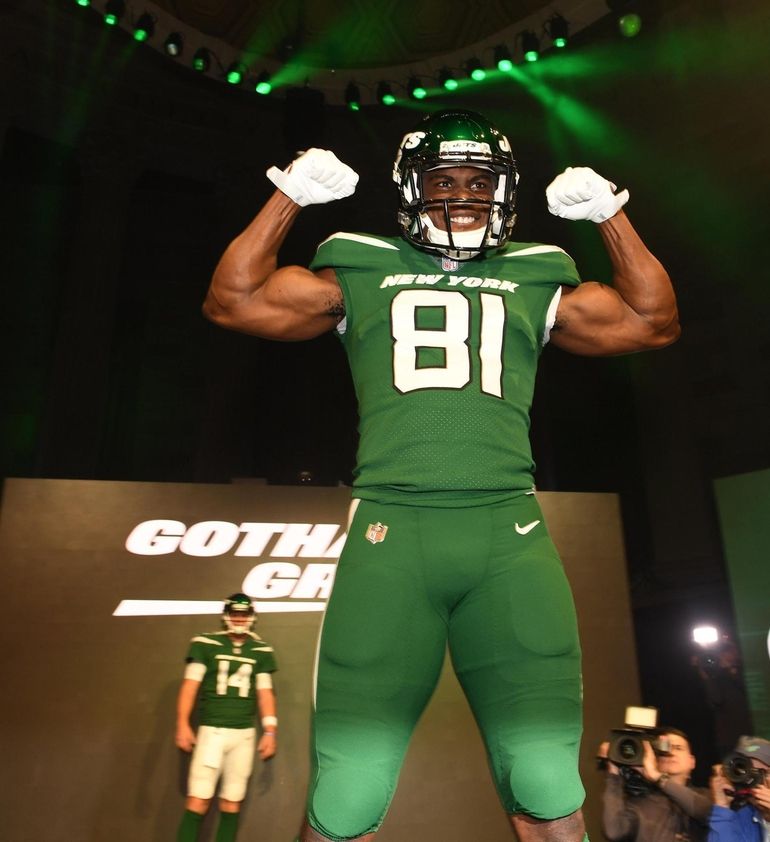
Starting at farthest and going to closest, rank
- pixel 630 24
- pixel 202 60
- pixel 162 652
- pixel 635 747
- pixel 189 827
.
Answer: pixel 202 60 < pixel 630 24 < pixel 162 652 < pixel 189 827 < pixel 635 747

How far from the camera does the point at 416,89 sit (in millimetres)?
9398

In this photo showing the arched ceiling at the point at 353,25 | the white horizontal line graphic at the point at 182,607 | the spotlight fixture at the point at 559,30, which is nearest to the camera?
the white horizontal line graphic at the point at 182,607

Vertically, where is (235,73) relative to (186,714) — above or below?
above

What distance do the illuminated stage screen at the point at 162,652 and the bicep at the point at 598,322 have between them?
404 centimetres

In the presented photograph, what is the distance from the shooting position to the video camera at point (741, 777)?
314cm

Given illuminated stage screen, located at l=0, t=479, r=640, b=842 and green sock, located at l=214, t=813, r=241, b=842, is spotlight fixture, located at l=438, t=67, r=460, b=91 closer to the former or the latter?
illuminated stage screen, located at l=0, t=479, r=640, b=842

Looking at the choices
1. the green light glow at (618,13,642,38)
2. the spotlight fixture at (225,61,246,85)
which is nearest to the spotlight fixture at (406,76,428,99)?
the spotlight fixture at (225,61,246,85)

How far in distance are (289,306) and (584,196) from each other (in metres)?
0.75

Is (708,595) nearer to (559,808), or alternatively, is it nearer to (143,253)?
(559,808)

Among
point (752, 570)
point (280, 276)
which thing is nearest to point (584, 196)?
point (280, 276)

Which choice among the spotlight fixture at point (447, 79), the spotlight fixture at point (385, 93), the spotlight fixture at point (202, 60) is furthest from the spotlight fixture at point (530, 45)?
the spotlight fixture at point (202, 60)

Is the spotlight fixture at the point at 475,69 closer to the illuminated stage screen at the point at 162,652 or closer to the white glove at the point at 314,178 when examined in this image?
the illuminated stage screen at the point at 162,652

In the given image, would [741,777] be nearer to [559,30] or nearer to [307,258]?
[559,30]

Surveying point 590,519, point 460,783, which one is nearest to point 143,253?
point 590,519
